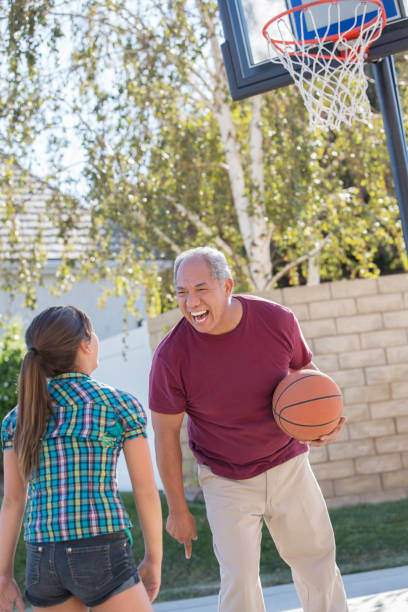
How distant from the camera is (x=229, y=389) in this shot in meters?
3.76

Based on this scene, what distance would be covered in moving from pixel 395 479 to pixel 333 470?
65 cm

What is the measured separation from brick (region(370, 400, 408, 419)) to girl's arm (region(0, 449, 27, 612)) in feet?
19.0

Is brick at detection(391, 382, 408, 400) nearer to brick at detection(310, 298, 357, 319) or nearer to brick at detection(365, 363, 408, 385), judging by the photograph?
brick at detection(365, 363, 408, 385)

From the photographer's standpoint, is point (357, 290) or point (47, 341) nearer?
point (47, 341)

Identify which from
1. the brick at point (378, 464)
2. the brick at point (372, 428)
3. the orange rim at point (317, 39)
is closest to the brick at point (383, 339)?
the brick at point (372, 428)

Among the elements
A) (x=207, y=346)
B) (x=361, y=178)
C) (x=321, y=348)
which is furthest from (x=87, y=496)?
(x=361, y=178)

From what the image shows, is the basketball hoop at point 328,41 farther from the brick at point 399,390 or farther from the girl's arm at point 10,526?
the brick at point 399,390

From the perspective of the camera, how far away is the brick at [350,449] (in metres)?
8.17

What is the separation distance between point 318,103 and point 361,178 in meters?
6.20

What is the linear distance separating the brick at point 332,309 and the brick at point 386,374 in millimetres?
629

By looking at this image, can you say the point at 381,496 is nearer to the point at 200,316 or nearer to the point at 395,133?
the point at 395,133

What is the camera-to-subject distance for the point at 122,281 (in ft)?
32.6

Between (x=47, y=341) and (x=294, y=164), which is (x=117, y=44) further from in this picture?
(x=47, y=341)

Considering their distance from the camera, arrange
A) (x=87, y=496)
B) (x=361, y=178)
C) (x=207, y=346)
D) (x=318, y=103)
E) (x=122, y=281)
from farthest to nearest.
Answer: (x=361, y=178) → (x=122, y=281) → (x=318, y=103) → (x=207, y=346) → (x=87, y=496)
